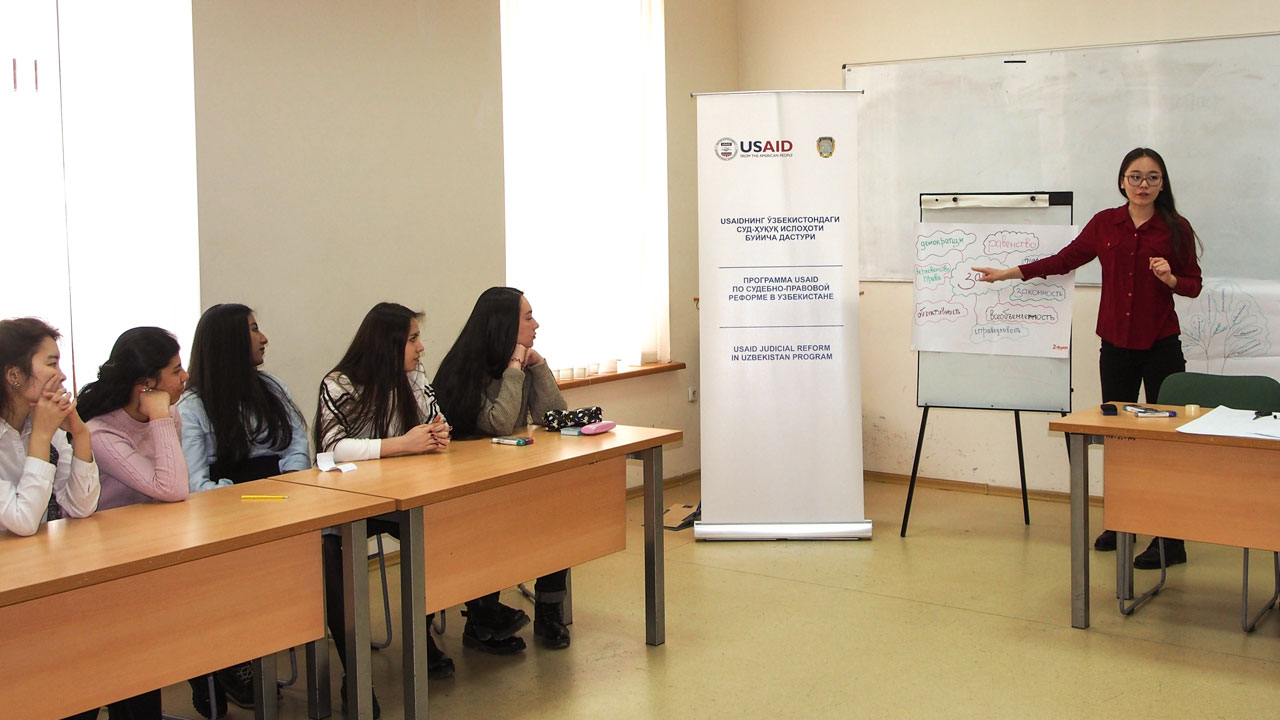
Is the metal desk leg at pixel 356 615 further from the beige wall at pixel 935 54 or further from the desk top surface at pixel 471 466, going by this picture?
the beige wall at pixel 935 54

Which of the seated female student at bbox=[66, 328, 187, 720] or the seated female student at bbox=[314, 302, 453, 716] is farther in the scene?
the seated female student at bbox=[314, 302, 453, 716]

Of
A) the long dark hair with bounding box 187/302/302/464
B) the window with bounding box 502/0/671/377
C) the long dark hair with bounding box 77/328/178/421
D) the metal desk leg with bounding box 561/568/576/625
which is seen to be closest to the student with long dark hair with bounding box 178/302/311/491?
the long dark hair with bounding box 187/302/302/464

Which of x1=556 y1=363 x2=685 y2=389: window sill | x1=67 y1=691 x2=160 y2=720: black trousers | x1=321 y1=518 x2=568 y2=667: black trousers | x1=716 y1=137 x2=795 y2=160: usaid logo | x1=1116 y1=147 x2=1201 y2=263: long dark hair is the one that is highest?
x1=716 y1=137 x2=795 y2=160: usaid logo

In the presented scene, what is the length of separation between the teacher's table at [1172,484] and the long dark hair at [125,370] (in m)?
2.85

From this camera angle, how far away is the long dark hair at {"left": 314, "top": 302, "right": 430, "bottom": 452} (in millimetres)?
3320

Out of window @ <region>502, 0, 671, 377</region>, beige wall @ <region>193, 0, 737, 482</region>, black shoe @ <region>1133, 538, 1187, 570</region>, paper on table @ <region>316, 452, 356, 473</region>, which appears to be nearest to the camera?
paper on table @ <region>316, 452, 356, 473</region>

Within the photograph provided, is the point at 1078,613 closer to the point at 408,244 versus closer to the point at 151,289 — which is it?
the point at 408,244

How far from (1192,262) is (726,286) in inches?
79.2

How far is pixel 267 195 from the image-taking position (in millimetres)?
3918

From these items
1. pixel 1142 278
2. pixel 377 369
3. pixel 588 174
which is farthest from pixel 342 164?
pixel 1142 278

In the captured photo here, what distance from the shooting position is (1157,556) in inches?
177

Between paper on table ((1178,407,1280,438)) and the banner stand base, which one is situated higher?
paper on table ((1178,407,1280,438))

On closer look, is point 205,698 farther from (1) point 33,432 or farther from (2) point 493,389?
(2) point 493,389

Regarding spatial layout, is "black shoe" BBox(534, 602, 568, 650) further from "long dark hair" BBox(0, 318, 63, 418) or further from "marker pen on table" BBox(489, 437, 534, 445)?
"long dark hair" BBox(0, 318, 63, 418)
